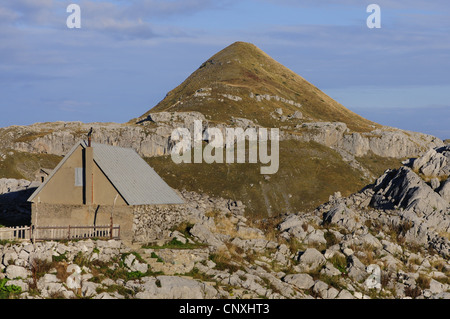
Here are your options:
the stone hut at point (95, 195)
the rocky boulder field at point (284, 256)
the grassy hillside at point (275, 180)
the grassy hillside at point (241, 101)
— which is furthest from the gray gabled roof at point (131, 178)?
the grassy hillside at point (241, 101)

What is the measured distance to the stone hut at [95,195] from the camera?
37.5 m

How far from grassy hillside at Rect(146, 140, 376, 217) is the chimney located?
68.1 m

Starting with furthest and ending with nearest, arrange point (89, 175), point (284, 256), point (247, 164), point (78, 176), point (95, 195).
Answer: point (247, 164)
point (78, 176)
point (89, 175)
point (95, 195)
point (284, 256)

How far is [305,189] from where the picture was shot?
119500mm

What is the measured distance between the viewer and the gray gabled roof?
38406 mm

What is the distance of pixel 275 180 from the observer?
4815 inches

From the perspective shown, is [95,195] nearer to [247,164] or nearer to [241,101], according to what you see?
[247,164]

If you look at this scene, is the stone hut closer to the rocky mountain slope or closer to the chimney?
the chimney

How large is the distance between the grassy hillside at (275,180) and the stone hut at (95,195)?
217ft

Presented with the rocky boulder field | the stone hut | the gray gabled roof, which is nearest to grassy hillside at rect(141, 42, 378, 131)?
the rocky boulder field

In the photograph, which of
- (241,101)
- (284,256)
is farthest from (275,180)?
(284,256)

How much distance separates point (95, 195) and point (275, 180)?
85964 millimetres

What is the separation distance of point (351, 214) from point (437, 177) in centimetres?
765
